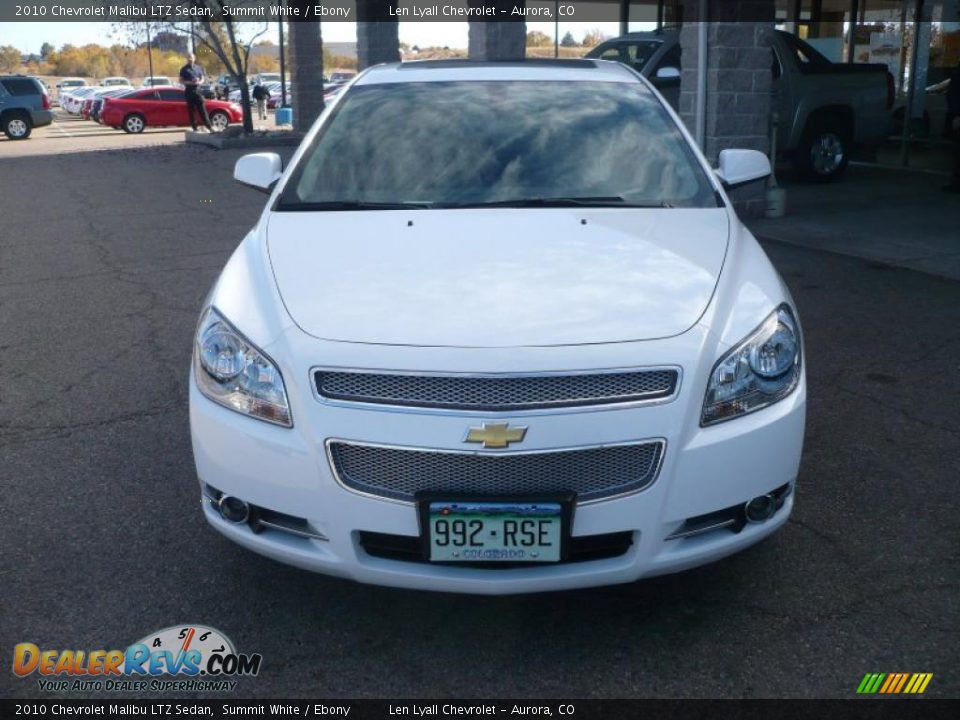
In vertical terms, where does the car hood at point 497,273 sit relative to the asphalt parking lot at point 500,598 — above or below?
above

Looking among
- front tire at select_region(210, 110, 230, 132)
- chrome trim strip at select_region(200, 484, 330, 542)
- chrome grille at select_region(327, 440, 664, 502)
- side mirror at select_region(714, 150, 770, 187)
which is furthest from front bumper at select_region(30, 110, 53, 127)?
chrome grille at select_region(327, 440, 664, 502)

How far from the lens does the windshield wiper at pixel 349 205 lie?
3.68 m

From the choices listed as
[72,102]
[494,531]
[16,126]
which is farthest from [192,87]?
[494,531]

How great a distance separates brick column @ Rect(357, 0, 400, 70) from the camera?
19.5m

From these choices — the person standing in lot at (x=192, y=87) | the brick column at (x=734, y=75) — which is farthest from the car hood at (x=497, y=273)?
the person standing in lot at (x=192, y=87)

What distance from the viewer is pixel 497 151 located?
3959 mm

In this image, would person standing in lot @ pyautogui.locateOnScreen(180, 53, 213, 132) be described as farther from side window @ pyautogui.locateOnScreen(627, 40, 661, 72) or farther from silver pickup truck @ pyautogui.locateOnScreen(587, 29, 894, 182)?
side window @ pyautogui.locateOnScreen(627, 40, 661, 72)

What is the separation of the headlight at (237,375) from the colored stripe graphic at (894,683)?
1676 millimetres

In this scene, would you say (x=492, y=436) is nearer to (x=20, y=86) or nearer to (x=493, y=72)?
→ (x=493, y=72)

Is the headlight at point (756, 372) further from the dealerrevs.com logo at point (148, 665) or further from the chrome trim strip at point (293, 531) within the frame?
the dealerrevs.com logo at point (148, 665)

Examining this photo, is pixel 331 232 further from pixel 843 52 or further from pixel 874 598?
pixel 843 52

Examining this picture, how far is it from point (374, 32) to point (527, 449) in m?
18.4
